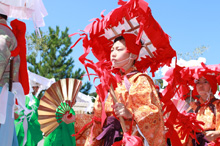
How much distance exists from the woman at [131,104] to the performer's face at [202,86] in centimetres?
216

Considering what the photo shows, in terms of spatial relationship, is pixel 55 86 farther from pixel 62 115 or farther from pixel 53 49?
pixel 53 49

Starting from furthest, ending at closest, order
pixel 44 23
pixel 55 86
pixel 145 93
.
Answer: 1. pixel 55 86
2. pixel 44 23
3. pixel 145 93

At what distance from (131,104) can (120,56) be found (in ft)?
1.95

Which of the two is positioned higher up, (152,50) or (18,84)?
(152,50)

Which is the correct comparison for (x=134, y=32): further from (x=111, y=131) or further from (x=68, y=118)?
(x=68, y=118)

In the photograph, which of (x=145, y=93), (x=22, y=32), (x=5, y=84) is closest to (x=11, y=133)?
(x=5, y=84)

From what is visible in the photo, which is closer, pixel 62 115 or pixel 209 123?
pixel 209 123

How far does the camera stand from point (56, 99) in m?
5.69

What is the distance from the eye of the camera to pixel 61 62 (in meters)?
27.8

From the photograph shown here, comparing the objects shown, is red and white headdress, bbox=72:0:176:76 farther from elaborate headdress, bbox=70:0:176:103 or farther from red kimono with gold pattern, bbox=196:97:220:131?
red kimono with gold pattern, bbox=196:97:220:131

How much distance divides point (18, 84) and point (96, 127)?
3.14 ft

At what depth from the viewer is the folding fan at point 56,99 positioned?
5656mm

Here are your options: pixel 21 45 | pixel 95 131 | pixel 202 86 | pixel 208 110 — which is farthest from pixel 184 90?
pixel 21 45

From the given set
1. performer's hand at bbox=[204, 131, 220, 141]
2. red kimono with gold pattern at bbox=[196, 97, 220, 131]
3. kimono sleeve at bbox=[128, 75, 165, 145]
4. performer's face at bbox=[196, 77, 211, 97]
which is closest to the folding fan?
performer's face at bbox=[196, 77, 211, 97]
